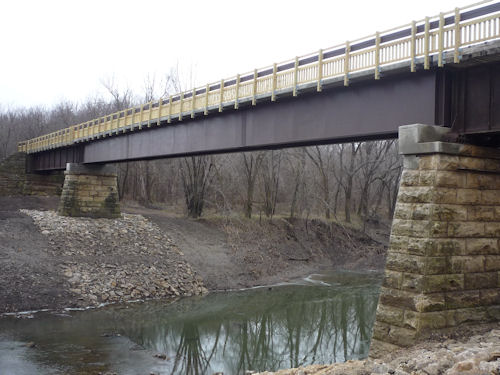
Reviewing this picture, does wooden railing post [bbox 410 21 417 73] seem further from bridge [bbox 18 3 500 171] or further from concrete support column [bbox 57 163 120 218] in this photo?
concrete support column [bbox 57 163 120 218]

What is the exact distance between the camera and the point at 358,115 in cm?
1427

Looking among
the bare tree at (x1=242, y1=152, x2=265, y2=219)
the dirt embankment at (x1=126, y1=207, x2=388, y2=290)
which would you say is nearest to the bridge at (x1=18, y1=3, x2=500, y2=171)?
the dirt embankment at (x1=126, y1=207, x2=388, y2=290)

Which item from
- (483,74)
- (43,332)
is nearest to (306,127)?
(483,74)

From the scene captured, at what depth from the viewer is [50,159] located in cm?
4038

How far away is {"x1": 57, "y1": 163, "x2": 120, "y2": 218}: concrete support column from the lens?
31641 mm

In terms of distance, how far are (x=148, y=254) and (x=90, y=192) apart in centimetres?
831

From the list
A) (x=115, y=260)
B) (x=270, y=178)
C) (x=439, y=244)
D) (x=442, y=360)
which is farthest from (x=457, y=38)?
(x=270, y=178)

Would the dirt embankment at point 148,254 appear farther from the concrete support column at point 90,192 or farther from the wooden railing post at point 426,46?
the wooden railing post at point 426,46

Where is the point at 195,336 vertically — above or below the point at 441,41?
below

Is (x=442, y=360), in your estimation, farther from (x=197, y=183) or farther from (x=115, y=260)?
(x=197, y=183)

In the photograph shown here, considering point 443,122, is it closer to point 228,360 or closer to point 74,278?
point 228,360

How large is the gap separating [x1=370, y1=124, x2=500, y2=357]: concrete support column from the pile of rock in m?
14.5

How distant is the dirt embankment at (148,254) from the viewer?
21219 mm

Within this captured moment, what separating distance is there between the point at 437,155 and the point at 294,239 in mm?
26867
